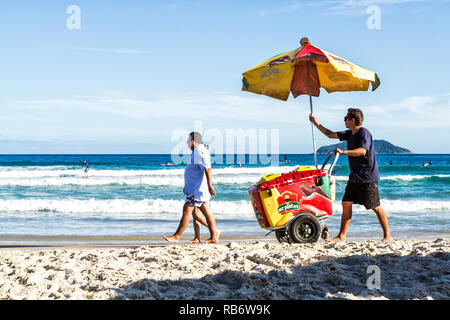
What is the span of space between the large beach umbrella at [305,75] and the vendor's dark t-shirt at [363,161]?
22.5 inches

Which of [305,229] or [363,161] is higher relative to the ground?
[363,161]

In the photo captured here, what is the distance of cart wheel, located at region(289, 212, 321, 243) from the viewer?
625 cm

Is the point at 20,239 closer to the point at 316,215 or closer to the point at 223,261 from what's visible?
the point at 223,261

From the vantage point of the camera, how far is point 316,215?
6.30 m

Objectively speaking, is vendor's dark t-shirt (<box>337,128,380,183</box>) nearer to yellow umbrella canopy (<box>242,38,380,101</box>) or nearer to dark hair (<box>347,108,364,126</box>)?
dark hair (<box>347,108,364,126</box>)

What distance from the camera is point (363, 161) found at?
633cm

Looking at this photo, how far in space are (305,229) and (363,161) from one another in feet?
3.96

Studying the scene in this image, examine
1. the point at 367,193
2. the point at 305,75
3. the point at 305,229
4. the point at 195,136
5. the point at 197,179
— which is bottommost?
the point at 305,229

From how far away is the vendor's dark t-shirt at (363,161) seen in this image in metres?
6.28

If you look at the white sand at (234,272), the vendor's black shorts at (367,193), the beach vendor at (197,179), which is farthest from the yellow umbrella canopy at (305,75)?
the white sand at (234,272)

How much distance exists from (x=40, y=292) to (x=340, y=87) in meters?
4.69

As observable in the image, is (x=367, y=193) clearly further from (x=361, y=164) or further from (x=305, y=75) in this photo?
(x=305, y=75)

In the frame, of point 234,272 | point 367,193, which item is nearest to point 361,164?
point 367,193

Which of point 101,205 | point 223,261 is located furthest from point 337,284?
point 101,205
